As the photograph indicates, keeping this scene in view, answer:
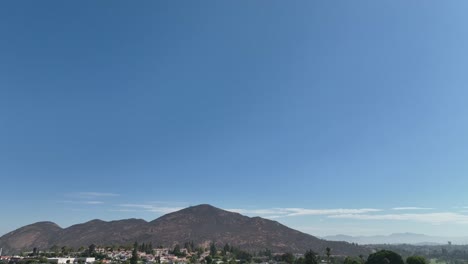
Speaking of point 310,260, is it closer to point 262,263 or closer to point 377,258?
point 377,258

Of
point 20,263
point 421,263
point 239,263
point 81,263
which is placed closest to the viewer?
point 421,263

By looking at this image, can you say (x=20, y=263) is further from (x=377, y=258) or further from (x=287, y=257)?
(x=377, y=258)

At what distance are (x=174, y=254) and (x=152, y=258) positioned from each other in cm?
2074

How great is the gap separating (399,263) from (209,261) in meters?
65.9

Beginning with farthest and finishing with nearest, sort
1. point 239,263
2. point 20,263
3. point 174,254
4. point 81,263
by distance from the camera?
point 174,254, point 239,263, point 81,263, point 20,263

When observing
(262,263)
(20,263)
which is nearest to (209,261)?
(262,263)

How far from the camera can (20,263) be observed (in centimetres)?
13012

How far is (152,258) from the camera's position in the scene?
6462 inches

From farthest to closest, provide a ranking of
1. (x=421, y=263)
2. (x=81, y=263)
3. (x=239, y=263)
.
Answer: (x=239, y=263) → (x=81, y=263) → (x=421, y=263)

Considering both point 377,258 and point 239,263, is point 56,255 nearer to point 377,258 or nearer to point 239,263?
point 239,263

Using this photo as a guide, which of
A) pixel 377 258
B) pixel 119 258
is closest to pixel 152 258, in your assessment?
pixel 119 258

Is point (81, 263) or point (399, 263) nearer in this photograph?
point (399, 263)

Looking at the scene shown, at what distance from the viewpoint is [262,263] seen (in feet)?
519

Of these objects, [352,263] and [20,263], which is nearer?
[352,263]
